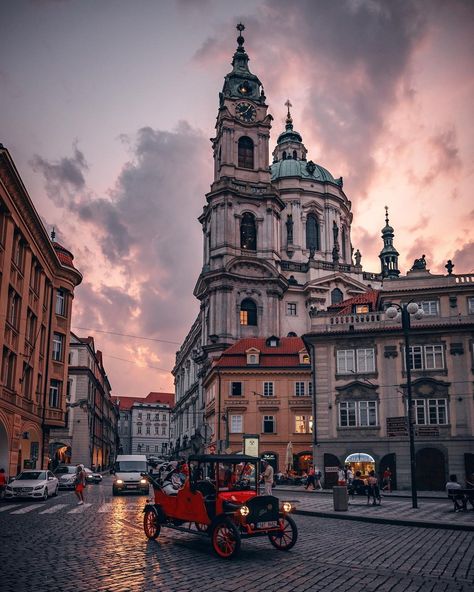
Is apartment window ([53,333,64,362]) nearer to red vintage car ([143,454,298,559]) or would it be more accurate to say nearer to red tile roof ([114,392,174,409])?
red vintage car ([143,454,298,559])

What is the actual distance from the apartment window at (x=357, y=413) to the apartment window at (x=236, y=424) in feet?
49.4

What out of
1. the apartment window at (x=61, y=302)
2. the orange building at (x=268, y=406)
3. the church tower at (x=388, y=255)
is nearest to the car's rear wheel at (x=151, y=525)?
the apartment window at (x=61, y=302)

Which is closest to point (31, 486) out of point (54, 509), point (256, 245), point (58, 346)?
point (54, 509)

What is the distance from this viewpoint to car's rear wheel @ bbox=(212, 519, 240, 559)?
39.6ft

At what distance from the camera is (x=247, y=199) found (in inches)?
3118

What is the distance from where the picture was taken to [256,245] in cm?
7838

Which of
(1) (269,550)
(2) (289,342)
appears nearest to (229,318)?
(2) (289,342)

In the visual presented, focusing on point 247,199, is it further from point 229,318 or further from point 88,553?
point 88,553

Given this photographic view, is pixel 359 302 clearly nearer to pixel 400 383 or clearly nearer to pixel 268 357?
pixel 400 383

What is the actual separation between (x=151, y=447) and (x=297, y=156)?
Answer: 89388mm

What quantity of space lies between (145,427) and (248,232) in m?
99.7

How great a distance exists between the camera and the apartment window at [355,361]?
41.9 metres

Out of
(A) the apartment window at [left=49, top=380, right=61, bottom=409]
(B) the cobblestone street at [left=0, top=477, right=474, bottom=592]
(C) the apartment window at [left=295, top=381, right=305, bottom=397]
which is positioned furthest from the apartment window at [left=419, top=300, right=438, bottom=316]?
(A) the apartment window at [left=49, top=380, right=61, bottom=409]

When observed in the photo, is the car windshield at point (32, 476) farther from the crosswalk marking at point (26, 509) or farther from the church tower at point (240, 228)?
the church tower at point (240, 228)
